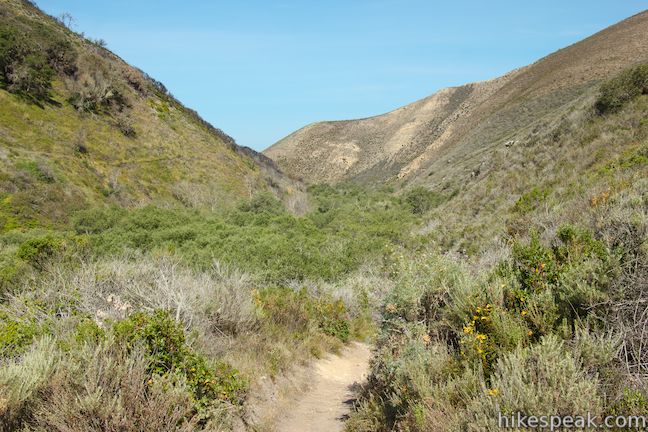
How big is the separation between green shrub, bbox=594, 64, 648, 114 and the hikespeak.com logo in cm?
1951

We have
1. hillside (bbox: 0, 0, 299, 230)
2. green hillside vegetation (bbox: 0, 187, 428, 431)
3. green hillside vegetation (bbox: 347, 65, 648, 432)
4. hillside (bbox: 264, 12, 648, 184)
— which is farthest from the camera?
hillside (bbox: 264, 12, 648, 184)

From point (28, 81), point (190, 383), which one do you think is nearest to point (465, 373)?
point (190, 383)

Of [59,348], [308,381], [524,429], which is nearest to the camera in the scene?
[524,429]

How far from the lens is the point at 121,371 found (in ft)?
13.0

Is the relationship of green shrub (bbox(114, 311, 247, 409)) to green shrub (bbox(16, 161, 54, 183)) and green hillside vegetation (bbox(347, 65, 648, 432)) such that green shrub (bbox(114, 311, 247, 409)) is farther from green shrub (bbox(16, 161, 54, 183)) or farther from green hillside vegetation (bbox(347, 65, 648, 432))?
green shrub (bbox(16, 161, 54, 183))

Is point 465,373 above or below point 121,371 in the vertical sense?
below

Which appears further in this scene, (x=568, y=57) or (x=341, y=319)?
(x=568, y=57)

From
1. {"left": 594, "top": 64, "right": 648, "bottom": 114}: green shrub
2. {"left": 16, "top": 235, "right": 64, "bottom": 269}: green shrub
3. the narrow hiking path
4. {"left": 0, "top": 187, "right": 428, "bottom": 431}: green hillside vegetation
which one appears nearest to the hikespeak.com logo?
{"left": 0, "top": 187, "right": 428, "bottom": 431}: green hillside vegetation

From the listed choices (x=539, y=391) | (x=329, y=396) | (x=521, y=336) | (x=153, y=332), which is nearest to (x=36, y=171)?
(x=329, y=396)

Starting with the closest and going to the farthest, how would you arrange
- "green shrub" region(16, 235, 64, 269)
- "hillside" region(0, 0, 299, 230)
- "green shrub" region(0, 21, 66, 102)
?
"green shrub" region(16, 235, 64, 269) < "hillside" region(0, 0, 299, 230) < "green shrub" region(0, 21, 66, 102)

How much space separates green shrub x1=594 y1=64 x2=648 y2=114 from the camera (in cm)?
1825

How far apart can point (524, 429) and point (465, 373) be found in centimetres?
103

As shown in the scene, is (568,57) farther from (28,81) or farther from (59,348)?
(59,348)

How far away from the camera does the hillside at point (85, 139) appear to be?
2323 centimetres
